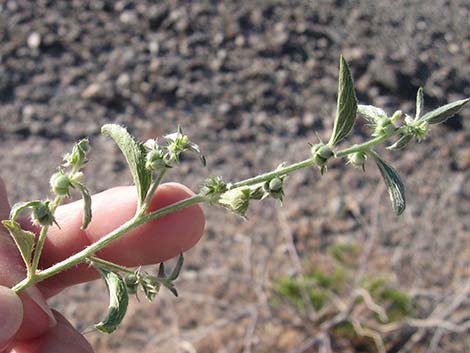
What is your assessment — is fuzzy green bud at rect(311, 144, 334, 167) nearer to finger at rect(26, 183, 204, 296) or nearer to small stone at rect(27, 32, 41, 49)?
finger at rect(26, 183, 204, 296)

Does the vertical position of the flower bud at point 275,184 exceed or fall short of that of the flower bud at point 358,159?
it falls short

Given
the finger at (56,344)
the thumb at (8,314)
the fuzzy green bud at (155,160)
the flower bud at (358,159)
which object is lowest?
the finger at (56,344)

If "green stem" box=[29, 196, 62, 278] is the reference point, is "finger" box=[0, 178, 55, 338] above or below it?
below

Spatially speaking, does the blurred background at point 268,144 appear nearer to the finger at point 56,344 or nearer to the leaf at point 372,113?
the finger at point 56,344

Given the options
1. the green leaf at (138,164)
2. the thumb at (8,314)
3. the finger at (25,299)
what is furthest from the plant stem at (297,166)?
the finger at (25,299)

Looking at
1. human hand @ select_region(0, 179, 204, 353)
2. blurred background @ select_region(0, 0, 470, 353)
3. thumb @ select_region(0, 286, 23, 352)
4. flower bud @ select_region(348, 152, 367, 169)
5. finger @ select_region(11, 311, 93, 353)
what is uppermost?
flower bud @ select_region(348, 152, 367, 169)

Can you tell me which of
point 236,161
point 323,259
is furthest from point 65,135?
point 323,259

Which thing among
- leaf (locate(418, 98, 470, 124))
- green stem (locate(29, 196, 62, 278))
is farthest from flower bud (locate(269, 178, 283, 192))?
green stem (locate(29, 196, 62, 278))
